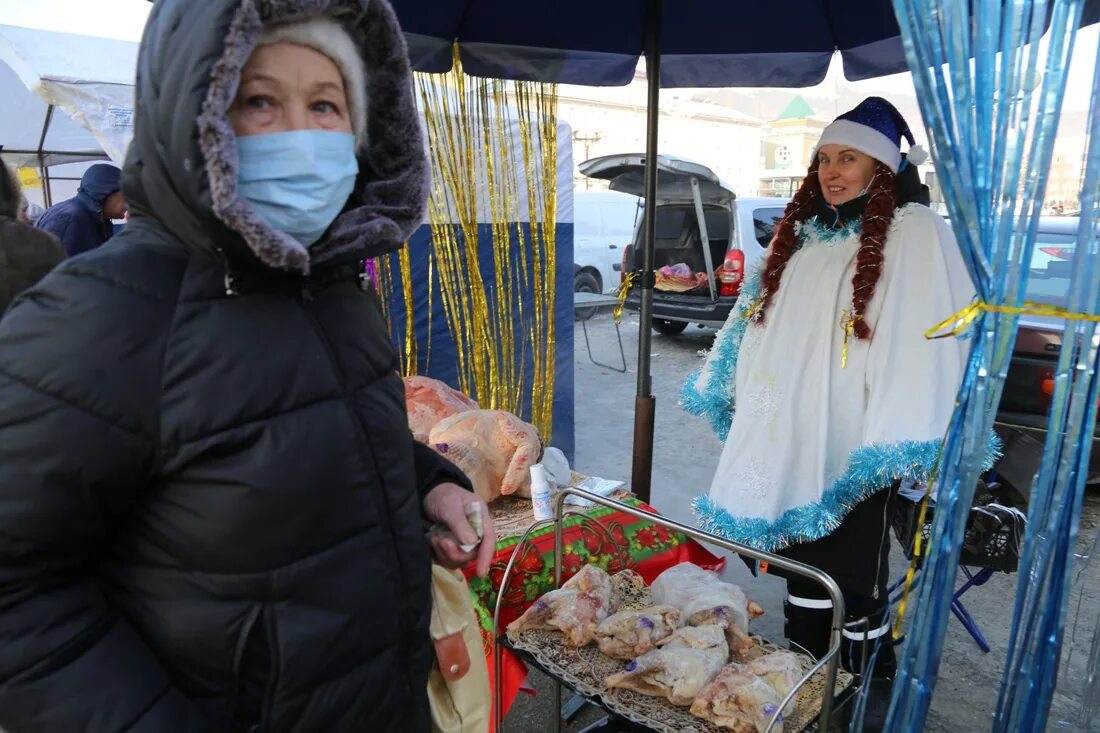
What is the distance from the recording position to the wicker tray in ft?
5.65

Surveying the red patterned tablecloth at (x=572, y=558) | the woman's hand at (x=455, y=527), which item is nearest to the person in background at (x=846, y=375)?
the red patterned tablecloth at (x=572, y=558)

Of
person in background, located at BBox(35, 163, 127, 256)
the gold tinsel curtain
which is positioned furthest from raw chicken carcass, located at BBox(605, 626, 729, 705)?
person in background, located at BBox(35, 163, 127, 256)

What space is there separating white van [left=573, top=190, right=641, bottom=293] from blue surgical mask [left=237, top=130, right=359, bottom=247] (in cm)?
1092

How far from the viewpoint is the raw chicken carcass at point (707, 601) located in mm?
2004

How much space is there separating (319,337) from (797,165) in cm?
3484

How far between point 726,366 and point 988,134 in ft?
5.15

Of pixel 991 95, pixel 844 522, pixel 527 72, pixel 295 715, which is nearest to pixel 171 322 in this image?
pixel 295 715

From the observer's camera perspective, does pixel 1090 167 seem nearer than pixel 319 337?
No

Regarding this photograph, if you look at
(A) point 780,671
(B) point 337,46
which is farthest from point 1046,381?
(B) point 337,46

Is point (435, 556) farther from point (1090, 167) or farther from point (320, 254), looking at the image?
point (1090, 167)

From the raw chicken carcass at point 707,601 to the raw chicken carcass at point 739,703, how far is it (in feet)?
0.67

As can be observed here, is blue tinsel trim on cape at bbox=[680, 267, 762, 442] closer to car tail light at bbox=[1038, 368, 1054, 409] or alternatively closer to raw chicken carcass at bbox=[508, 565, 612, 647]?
raw chicken carcass at bbox=[508, 565, 612, 647]

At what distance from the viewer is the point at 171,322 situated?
88 centimetres

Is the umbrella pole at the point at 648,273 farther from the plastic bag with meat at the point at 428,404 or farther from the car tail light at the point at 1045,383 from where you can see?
the car tail light at the point at 1045,383
